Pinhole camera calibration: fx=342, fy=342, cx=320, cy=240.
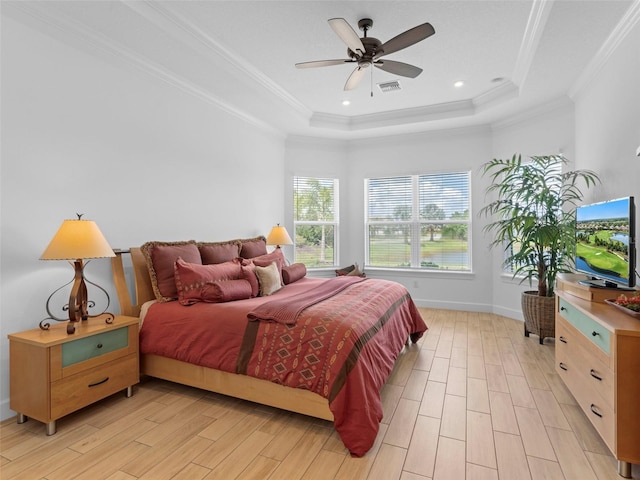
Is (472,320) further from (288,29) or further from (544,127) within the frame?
(288,29)

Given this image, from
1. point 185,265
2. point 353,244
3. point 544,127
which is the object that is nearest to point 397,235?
point 353,244

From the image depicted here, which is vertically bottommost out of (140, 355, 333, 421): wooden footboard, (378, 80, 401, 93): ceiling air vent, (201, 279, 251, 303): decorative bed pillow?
(140, 355, 333, 421): wooden footboard

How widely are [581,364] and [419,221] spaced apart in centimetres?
356

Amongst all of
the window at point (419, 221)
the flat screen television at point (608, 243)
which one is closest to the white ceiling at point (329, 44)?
the window at point (419, 221)

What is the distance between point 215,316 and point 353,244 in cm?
372

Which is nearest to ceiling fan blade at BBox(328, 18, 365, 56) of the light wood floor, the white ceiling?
the white ceiling

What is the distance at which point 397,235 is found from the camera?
225 inches

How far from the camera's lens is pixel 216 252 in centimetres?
352

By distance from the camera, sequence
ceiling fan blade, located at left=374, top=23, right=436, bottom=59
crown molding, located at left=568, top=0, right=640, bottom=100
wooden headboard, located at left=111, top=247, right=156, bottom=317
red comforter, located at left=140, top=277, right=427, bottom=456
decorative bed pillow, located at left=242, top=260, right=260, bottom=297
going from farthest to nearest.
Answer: decorative bed pillow, located at left=242, top=260, right=260, bottom=297 → wooden headboard, located at left=111, top=247, right=156, bottom=317 → crown molding, located at left=568, top=0, right=640, bottom=100 → ceiling fan blade, located at left=374, top=23, right=436, bottom=59 → red comforter, located at left=140, top=277, right=427, bottom=456

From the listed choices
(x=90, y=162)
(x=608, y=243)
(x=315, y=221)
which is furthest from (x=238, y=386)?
(x=315, y=221)

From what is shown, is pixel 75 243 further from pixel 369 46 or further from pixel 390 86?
pixel 390 86

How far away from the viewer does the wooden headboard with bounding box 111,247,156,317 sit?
287cm

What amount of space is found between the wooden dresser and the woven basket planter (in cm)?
135

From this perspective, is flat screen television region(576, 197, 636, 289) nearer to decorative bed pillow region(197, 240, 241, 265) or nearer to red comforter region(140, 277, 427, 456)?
red comforter region(140, 277, 427, 456)
